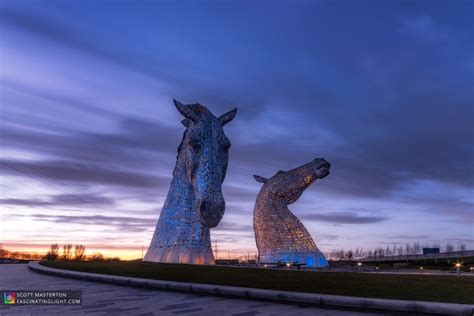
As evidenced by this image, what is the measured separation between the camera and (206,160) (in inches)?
579

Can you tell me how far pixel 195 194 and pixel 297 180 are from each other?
1868cm

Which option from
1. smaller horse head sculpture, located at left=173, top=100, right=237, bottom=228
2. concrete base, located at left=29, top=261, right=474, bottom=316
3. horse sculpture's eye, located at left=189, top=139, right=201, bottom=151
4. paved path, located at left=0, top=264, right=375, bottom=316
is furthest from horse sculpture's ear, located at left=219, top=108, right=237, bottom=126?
paved path, located at left=0, top=264, right=375, bottom=316

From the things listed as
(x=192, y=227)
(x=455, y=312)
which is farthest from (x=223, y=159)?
(x=455, y=312)

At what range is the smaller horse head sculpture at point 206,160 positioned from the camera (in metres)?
13.5

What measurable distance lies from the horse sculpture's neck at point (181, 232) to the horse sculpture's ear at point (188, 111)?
10.5 feet

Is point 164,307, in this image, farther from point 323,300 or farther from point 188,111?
point 188,111

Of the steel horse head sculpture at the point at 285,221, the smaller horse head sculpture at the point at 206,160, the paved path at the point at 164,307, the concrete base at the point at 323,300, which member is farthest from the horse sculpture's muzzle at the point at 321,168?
the paved path at the point at 164,307

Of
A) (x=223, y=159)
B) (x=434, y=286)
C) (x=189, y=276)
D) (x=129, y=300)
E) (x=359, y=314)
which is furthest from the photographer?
(x=223, y=159)

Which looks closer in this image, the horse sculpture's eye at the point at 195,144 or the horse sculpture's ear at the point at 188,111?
the horse sculpture's eye at the point at 195,144

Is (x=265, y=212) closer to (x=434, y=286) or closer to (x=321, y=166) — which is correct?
(x=321, y=166)

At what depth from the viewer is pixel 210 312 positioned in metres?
7.20

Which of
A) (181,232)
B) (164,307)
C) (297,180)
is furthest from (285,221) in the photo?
(164,307)

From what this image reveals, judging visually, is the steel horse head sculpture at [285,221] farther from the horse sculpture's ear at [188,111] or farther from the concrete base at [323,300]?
the concrete base at [323,300]

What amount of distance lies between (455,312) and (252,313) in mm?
3371
